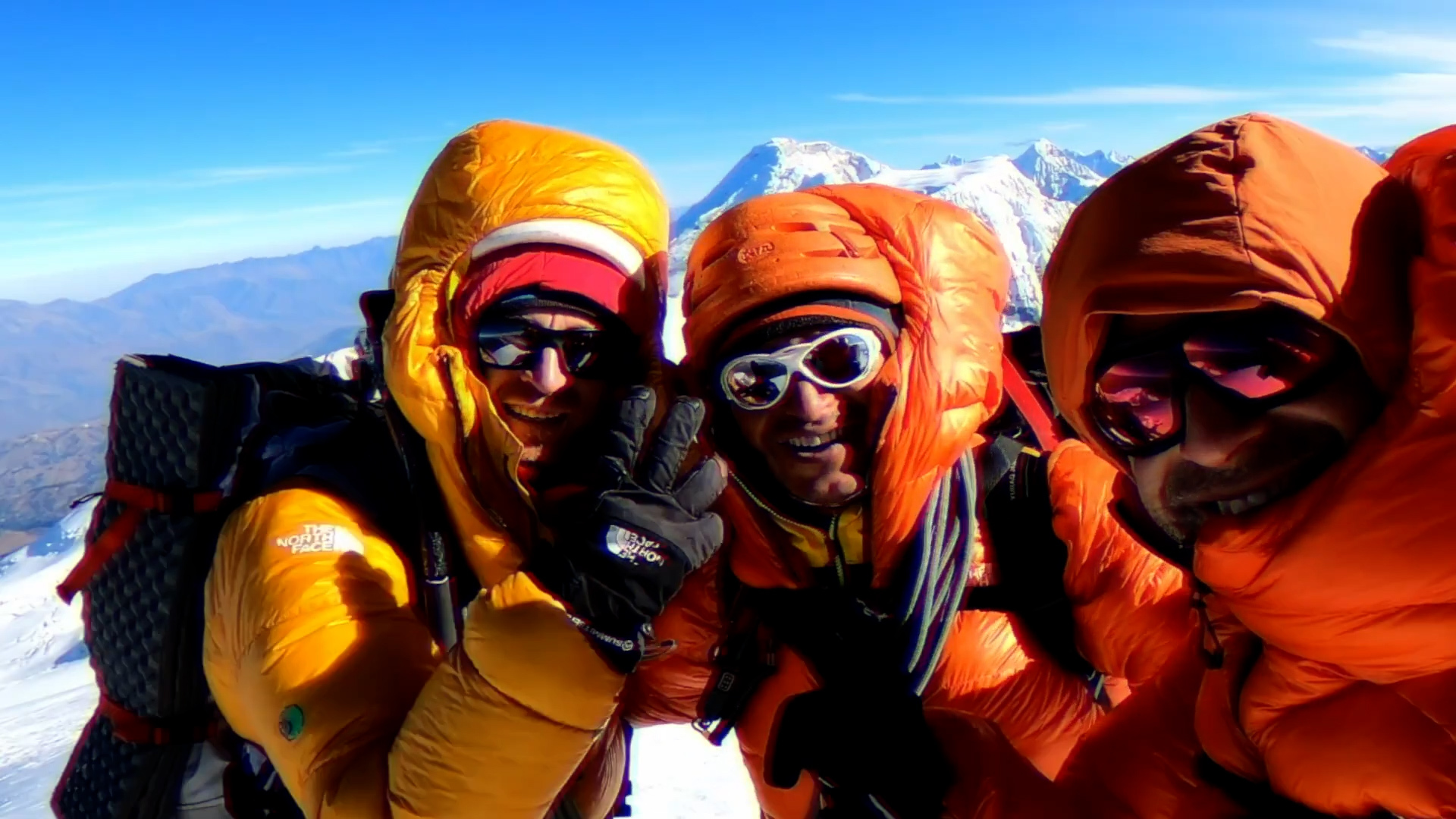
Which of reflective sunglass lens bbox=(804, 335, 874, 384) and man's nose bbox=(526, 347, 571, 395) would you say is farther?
man's nose bbox=(526, 347, 571, 395)

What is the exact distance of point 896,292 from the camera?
237 centimetres

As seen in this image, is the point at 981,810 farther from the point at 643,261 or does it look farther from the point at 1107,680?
the point at 643,261

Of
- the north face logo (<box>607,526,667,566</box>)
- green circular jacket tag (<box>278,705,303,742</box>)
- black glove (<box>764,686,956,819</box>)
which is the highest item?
the north face logo (<box>607,526,667,566</box>)

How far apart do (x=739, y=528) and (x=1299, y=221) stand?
1.55 m

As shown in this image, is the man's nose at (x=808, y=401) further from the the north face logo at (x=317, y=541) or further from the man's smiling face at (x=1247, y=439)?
the the north face logo at (x=317, y=541)

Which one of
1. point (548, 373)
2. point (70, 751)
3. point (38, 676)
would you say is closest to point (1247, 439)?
point (548, 373)

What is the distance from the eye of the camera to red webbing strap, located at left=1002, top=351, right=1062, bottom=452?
2.69 metres

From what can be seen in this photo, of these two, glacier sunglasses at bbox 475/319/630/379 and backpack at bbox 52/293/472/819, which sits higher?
glacier sunglasses at bbox 475/319/630/379

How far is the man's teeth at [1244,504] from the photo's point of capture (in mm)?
1384

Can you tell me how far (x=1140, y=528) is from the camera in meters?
1.77

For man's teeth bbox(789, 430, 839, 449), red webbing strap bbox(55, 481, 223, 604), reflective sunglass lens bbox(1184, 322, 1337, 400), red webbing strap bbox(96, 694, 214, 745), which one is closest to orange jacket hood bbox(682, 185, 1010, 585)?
man's teeth bbox(789, 430, 839, 449)

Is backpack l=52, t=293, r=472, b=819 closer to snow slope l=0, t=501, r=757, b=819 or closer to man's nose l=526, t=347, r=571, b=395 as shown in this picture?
man's nose l=526, t=347, r=571, b=395

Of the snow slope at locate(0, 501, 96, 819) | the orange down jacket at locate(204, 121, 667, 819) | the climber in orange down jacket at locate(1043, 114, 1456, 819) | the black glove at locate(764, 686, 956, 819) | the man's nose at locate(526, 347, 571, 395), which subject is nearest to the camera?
the climber in orange down jacket at locate(1043, 114, 1456, 819)

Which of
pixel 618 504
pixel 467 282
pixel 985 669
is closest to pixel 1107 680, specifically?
pixel 985 669
